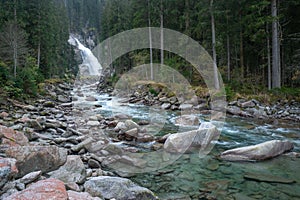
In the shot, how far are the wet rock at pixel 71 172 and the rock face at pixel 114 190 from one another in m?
0.23

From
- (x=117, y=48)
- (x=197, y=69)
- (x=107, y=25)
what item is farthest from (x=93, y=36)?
(x=197, y=69)

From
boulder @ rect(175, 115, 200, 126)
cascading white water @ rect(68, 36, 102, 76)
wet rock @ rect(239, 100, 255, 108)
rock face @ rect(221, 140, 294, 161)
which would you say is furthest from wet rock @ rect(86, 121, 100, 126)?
cascading white water @ rect(68, 36, 102, 76)

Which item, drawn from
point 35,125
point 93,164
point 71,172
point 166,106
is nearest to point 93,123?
point 35,125

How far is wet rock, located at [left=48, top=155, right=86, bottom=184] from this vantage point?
380cm

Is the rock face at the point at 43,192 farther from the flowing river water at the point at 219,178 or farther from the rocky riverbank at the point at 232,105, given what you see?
the rocky riverbank at the point at 232,105

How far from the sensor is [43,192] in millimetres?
2805

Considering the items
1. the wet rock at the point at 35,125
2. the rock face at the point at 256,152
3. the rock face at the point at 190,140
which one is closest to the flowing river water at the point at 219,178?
the rock face at the point at 256,152

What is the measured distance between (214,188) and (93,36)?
75.3 metres

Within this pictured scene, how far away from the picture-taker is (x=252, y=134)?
818cm

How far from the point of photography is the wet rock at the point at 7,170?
295 cm

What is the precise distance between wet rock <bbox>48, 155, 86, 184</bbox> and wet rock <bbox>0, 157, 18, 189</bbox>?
0.70 metres

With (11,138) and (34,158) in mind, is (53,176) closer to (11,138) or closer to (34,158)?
(34,158)

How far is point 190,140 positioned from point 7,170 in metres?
4.61

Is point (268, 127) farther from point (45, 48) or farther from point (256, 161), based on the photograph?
point (45, 48)
